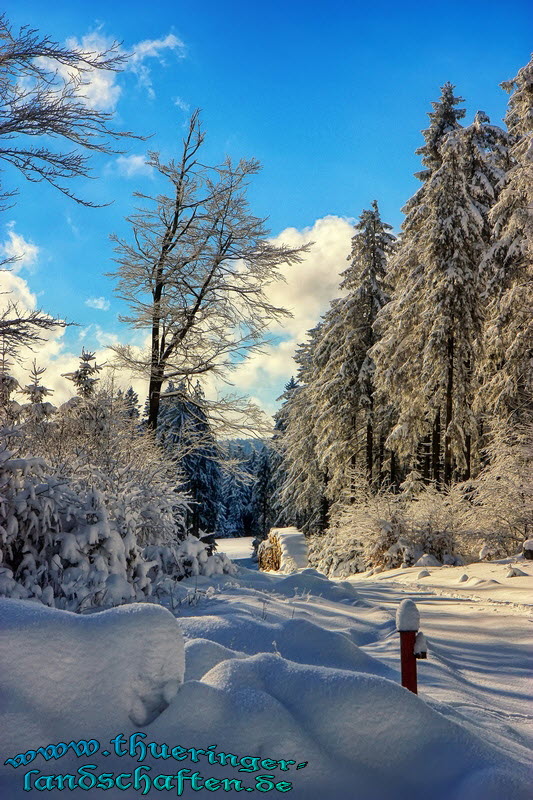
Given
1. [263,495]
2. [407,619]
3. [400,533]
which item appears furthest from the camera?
[263,495]

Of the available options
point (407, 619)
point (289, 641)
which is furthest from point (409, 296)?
point (407, 619)

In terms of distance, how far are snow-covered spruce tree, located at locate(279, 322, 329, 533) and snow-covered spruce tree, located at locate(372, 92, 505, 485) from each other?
637 cm

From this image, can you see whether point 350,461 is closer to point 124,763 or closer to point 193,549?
point 193,549

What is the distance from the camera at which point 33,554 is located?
5.09m

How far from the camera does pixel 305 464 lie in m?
29.1

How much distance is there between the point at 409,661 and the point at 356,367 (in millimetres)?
22039

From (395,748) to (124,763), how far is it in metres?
1.06

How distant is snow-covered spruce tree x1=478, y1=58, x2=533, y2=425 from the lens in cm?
1573

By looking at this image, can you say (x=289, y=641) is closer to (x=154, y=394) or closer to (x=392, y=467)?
(x=154, y=394)

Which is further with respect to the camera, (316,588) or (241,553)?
(241,553)

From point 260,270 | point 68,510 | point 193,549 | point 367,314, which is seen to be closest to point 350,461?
point 367,314

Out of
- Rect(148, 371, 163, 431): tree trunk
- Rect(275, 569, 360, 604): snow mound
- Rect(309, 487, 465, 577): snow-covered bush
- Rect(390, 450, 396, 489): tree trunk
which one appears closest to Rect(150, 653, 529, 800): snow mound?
Rect(275, 569, 360, 604): snow mound

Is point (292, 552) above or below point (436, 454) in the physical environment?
below

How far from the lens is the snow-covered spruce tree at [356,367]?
2434 centimetres
